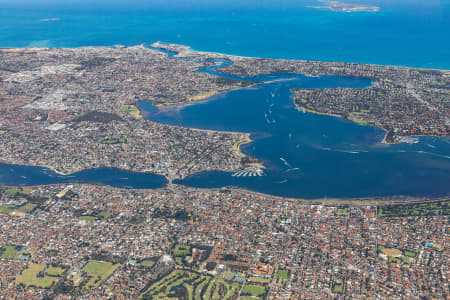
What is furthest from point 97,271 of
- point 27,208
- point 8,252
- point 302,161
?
point 302,161

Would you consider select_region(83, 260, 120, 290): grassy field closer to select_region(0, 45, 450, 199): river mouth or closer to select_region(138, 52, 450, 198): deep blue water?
select_region(0, 45, 450, 199): river mouth

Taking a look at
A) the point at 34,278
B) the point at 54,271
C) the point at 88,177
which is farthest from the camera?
the point at 88,177

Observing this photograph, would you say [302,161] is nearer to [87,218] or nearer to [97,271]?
[87,218]

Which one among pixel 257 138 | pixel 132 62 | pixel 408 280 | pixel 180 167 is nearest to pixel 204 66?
pixel 132 62

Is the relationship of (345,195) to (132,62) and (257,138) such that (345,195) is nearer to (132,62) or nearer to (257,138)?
(257,138)

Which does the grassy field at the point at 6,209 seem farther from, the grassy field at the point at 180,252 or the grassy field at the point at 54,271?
the grassy field at the point at 180,252

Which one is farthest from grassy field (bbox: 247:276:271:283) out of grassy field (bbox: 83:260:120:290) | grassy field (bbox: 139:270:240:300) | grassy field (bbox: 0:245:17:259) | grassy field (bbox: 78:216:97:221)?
grassy field (bbox: 0:245:17:259)

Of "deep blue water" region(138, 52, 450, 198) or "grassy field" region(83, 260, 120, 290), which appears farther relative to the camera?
"deep blue water" region(138, 52, 450, 198)
